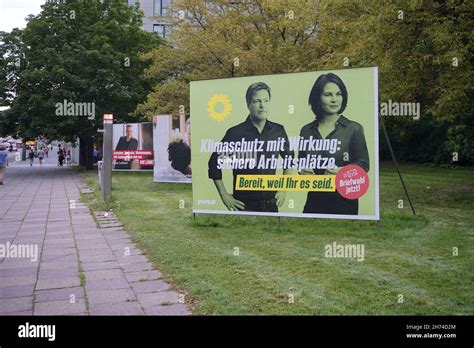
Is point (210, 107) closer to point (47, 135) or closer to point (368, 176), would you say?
point (368, 176)

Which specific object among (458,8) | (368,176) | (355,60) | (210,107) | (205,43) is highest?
(205,43)

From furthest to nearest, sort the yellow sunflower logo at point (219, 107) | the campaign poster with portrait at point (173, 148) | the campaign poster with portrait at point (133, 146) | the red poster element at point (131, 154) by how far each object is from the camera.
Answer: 1. the red poster element at point (131, 154)
2. the campaign poster with portrait at point (133, 146)
3. the campaign poster with portrait at point (173, 148)
4. the yellow sunflower logo at point (219, 107)

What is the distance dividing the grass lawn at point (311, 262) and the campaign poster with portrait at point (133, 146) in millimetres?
12629

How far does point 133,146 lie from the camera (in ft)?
82.8

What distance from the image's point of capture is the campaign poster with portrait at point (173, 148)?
61.3ft

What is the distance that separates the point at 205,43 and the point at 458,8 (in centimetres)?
1311

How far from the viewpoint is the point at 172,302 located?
5363 mm

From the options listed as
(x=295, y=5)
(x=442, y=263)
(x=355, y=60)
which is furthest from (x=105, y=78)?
(x=442, y=263)

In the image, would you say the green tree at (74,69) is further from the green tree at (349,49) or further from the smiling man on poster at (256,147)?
the smiling man on poster at (256,147)

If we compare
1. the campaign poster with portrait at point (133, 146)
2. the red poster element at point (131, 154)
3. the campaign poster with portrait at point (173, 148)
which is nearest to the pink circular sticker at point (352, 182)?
the campaign poster with portrait at point (173, 148)

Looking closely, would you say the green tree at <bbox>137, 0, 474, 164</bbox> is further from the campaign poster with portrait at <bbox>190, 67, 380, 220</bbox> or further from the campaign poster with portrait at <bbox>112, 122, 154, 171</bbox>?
the campaign poster with portrait at <bbox>190, 67, 380, 220</bbox>

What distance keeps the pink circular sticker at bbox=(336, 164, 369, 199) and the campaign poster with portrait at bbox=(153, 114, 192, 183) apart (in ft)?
33.3

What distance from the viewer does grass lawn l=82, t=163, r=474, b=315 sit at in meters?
5.25
